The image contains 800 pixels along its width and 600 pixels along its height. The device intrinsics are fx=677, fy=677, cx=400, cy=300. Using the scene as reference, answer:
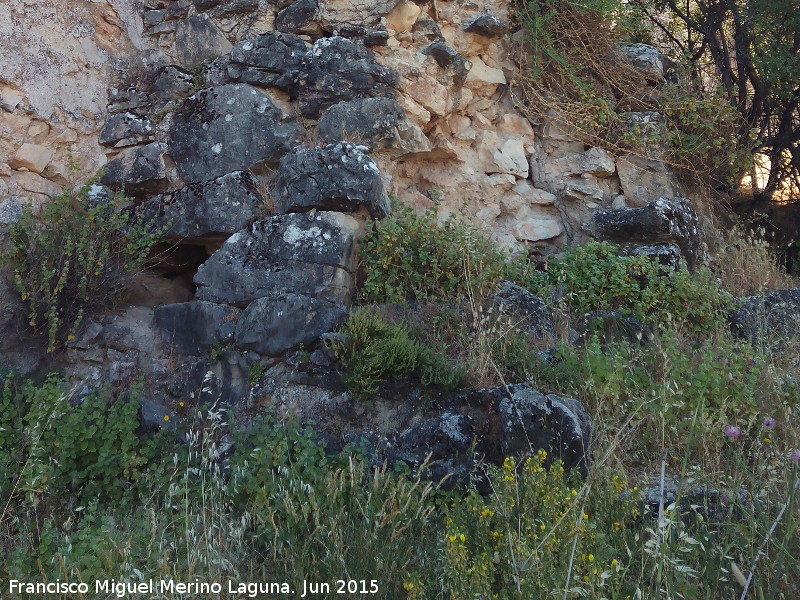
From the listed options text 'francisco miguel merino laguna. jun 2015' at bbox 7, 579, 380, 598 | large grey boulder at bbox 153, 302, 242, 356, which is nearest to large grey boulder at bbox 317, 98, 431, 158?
large grey boulder at bbox 153, 302, 242, 356

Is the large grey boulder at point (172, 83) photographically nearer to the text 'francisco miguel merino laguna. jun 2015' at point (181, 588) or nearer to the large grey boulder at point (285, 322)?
the large grey boulder at point (285, 322)

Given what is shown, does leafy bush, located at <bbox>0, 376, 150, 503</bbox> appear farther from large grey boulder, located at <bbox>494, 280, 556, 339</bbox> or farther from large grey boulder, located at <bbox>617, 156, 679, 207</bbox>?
large grey boulder, located at <bbox>617, 156, 679, 207</bbox>

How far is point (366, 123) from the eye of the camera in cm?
582

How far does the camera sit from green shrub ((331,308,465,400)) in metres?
4.27

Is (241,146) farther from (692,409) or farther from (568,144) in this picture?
(692,409)

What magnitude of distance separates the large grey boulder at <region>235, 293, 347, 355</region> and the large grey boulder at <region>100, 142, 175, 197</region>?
6.14 feet

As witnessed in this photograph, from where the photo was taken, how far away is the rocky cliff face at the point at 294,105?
19.3ft

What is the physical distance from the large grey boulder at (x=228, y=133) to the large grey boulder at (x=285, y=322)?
5.25 feet

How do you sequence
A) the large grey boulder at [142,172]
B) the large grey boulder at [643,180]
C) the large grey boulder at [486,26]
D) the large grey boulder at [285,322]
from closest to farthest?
the large grey boulder at [285,322], the large grey boulder at [142,172], the large grey boulder at [643,180], the large grey boulder at [486,26]

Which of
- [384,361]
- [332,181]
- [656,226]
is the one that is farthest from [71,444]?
[656,226]

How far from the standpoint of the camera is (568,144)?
6.97 metres

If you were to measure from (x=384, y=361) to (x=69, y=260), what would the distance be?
2496 mm

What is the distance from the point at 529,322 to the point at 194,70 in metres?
3.99

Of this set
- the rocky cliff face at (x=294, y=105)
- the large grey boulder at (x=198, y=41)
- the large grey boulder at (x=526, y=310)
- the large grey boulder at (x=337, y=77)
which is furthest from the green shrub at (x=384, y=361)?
the large grey boulder at (x=198, y=41)
